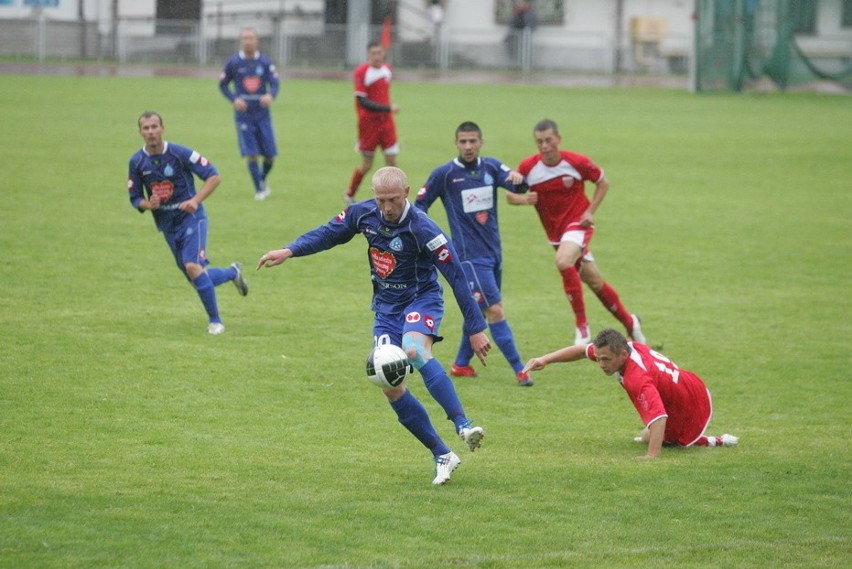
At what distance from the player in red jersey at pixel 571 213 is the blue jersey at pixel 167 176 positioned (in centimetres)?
341

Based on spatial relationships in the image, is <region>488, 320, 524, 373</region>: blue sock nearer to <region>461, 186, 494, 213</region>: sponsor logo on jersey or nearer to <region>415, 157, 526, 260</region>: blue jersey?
<region>415, 157, 526, 260</region>: blue jersey

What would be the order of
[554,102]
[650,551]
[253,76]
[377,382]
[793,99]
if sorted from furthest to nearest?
[793,99] → [554,102] → [253,76] → [377,382] → [650,551]

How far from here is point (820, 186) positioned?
2450 centimetres

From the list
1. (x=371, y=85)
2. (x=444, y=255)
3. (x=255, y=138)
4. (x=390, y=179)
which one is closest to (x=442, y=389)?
(x=444, y=255)

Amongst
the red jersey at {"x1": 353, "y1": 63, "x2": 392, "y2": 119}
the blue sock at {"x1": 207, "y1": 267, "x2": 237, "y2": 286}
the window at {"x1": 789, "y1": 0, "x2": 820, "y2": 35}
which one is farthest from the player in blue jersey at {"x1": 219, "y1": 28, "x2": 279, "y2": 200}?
the window at {"x1": 789, "y1": 0, "x2": 820, "y2": 35}

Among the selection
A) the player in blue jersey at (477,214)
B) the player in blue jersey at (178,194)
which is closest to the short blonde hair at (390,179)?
the player in blue jersey at (477,214)

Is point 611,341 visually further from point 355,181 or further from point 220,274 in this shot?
point 355,181

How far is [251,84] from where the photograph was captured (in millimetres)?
21844

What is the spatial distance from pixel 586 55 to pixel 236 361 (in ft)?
152

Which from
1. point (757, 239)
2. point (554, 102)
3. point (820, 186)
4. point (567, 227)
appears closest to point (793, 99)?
point (554, 102)

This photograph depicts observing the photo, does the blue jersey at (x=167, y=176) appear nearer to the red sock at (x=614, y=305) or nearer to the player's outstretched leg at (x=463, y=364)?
the player's outstretched leg at (x=463, y=364)

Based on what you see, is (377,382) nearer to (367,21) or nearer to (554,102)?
(554,102)

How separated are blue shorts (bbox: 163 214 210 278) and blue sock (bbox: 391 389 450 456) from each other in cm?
518

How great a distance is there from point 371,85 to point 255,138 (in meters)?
2.36
